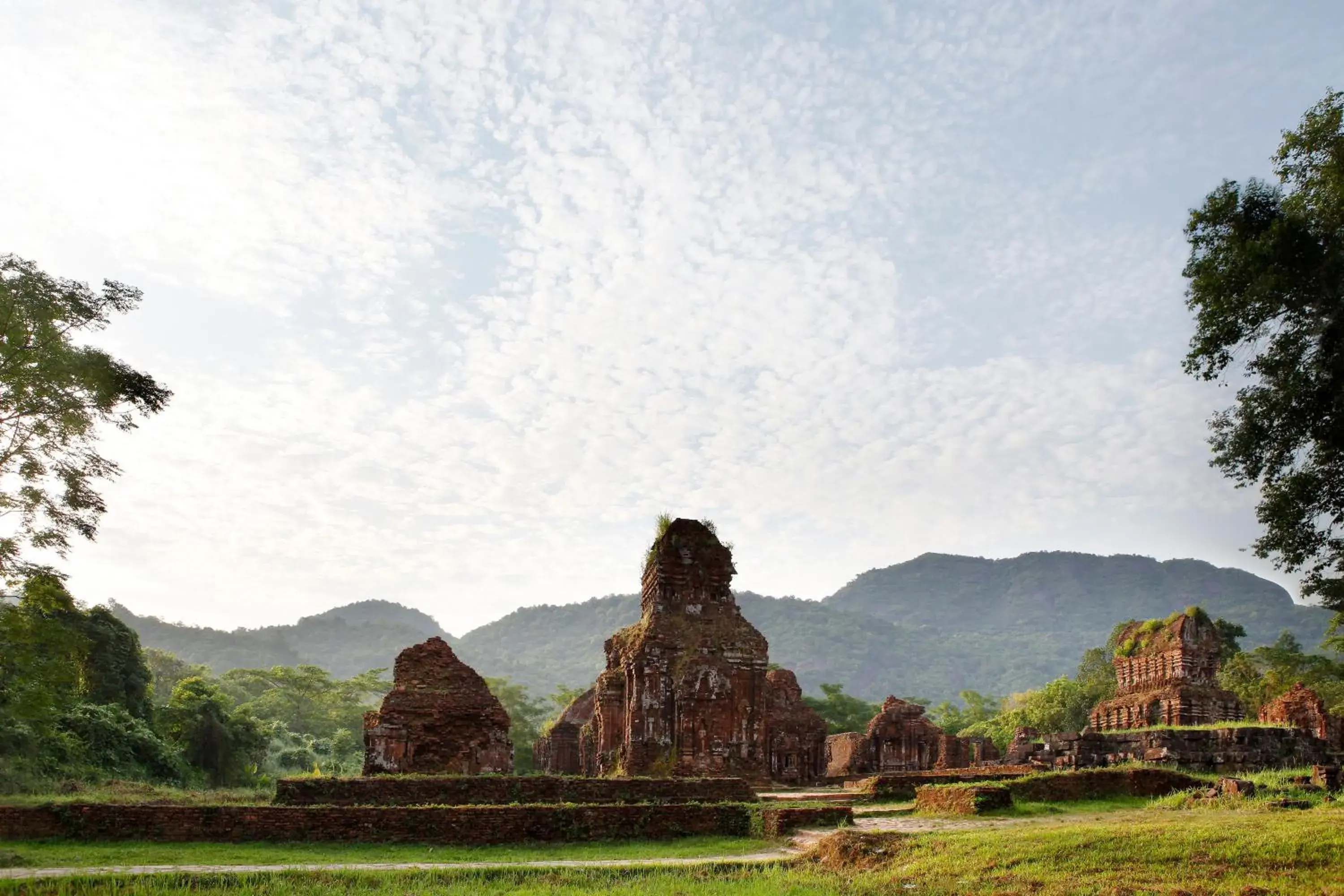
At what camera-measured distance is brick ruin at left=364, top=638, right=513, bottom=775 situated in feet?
60.4

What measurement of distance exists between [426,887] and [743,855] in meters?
4.05

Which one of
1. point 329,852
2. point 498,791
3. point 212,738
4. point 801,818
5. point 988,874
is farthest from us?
point 212,738

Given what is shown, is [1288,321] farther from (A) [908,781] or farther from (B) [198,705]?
(B) [198,705]

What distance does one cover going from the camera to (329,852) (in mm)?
10992

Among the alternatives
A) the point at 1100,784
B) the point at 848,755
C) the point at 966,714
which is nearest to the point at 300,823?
the point at 1100,784

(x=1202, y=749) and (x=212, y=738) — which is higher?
(x=1202, y=749)

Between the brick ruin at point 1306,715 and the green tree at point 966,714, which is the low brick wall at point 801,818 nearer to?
the brick ruin at point 1306,715

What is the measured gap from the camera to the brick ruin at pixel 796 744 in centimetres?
2722

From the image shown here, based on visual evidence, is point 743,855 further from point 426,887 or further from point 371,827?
point 371,827

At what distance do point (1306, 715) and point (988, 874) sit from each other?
969 inches

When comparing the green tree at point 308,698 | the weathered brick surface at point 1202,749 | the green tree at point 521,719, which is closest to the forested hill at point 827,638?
the green tree at point 308,698

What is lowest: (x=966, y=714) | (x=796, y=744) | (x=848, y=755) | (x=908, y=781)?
(x=966, y=714)

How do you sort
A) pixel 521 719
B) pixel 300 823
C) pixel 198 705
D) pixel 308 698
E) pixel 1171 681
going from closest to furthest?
1. pixel 300 823
2. pixel 1171 681
3. pixel 198 705
4. pixel 521 719
5. pixel 308 698

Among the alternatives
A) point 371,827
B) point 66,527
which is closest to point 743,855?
point 371,827
